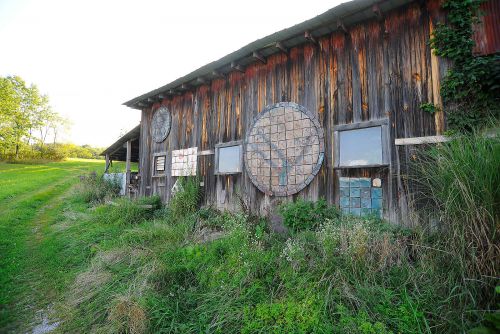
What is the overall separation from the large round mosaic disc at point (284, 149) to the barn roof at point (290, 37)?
1.48 metres

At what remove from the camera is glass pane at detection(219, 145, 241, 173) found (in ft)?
25.7

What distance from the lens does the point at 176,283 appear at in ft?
13.5

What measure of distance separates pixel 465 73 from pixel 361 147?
2044 millimetres

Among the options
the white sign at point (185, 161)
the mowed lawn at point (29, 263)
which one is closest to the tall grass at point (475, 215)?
the mowed lawn at point (29, 263)

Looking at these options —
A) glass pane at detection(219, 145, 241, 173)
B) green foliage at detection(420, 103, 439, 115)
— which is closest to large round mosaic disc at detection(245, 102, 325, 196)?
glass pane at detection(219, 145, 241, 173)

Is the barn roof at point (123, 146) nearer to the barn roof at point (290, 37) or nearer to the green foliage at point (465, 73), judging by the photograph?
the barn roof at point (290, 37)

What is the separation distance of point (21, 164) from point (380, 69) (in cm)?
3840

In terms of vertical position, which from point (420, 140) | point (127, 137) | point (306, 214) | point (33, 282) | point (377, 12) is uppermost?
point (377, 12)

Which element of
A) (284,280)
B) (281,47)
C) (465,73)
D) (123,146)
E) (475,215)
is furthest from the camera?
(123,146)

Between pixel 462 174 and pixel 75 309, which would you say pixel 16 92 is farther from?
pixel 462 174

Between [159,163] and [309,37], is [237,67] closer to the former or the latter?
[309,37]

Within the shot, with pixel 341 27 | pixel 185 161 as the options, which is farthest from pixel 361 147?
pixel 185 161

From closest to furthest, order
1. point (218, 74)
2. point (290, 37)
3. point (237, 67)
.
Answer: point (290, 37), point (237, 67), point (218, 74)

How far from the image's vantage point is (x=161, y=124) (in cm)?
1055
